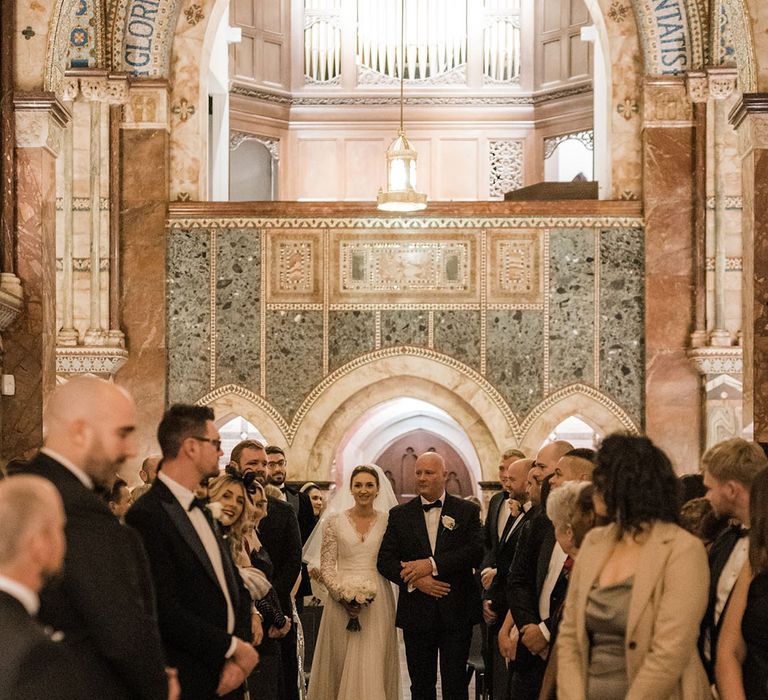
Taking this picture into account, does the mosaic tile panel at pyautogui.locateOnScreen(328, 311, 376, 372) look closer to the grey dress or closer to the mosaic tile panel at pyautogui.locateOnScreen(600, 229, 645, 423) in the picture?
the mosaic tile panel at pyautogui.locateOnScreen(600, 229, 645, 423)

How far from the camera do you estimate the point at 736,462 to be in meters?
5.27

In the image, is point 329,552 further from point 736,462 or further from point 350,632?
point 736,462

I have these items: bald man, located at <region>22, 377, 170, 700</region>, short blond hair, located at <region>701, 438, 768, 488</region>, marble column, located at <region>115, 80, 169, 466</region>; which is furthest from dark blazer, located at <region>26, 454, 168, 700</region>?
marble column, located at <region>115, 80, 169, 466</region>

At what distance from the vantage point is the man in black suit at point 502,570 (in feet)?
26.7

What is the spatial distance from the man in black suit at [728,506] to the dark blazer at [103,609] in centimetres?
223

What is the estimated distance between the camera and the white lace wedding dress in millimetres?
9094

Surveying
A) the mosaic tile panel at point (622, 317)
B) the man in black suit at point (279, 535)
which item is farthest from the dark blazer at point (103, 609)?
the mosaic tile panel at point (622, 317)

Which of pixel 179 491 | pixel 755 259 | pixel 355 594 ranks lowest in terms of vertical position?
pixel 355 594

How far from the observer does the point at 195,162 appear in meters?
15.9

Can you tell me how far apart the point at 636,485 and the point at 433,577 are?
14.2 ft

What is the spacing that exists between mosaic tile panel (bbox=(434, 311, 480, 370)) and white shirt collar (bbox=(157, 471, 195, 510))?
10.4 m

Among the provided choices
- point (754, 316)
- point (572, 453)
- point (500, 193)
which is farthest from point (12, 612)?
point (500, 193)

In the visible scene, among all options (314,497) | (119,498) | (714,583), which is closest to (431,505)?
(119,498)

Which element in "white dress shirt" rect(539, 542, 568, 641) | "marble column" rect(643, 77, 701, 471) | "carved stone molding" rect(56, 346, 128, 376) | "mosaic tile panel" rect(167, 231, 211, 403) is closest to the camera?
"white dress shirt" rect(539, 542, 568, 641)
